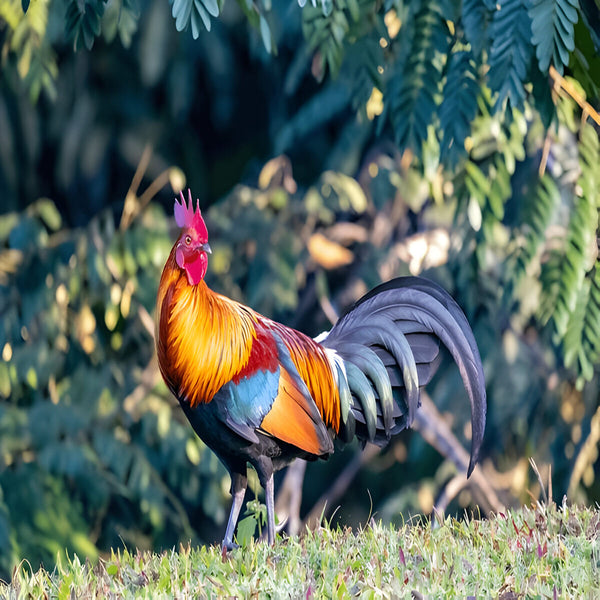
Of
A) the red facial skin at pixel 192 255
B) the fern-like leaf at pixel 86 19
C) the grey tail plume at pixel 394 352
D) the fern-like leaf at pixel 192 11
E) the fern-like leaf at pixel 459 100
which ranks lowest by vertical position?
the grey tail plume at pixel 394 352

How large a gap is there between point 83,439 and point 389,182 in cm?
276

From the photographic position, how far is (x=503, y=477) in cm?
736

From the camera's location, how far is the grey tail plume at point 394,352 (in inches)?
155

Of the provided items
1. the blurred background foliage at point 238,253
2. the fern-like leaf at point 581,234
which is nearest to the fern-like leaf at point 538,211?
the blurred background foliage at point 238,253

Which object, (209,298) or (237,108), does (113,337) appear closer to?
(237,108)

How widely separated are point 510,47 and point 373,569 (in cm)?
177

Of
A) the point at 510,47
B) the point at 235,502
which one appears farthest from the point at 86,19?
the point at 235,502

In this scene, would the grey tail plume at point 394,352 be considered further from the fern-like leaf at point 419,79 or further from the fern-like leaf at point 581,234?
the fern-like leaf at point 581,234

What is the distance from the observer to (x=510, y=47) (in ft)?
10.9

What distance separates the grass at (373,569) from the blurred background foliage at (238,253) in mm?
1659

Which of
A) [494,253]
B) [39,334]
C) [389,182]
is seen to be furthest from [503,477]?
[39,334]

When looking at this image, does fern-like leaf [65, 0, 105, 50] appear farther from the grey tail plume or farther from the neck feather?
the grey tail plume

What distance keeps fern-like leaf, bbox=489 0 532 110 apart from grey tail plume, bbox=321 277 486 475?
0.95 metres

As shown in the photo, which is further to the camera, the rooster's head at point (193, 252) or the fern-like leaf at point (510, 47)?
the rooster's head at point (193, 252)
